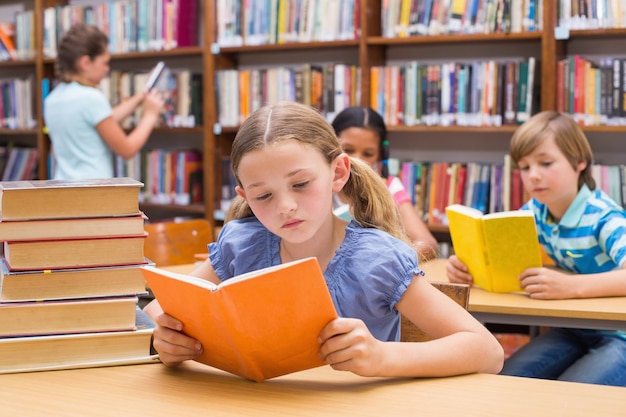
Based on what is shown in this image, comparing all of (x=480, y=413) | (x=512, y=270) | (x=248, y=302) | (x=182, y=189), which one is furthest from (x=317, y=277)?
(x=182, y=189)

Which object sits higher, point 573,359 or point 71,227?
point 71,227

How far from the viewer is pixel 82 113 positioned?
147 inches

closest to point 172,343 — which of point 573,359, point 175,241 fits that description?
point 573,359

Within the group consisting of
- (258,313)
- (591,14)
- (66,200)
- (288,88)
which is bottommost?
(258,313)

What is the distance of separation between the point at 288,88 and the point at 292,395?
3040mm

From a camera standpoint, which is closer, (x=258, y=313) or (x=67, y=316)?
(x=258, y=313)

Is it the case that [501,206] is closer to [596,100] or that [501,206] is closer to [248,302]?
[596,100]

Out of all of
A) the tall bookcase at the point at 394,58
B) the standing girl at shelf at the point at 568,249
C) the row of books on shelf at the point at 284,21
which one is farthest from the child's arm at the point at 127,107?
the standing girl at shelf at the point at 568,249

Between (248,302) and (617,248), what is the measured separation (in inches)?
59.8

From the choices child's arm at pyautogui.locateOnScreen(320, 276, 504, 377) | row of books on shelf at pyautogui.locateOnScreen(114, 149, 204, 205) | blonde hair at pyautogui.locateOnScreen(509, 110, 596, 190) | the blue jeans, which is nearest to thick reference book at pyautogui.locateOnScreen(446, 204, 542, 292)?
the blue jeans

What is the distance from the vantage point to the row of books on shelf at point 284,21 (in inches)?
153

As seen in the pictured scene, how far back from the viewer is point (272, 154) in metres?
1.34

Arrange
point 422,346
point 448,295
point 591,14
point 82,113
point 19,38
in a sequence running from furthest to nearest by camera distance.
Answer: point 19,38 < point 82,113 < point 591,14 < point 448,295 < point 422,346

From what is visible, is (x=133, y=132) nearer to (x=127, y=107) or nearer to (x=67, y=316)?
(x=127, y=107)
